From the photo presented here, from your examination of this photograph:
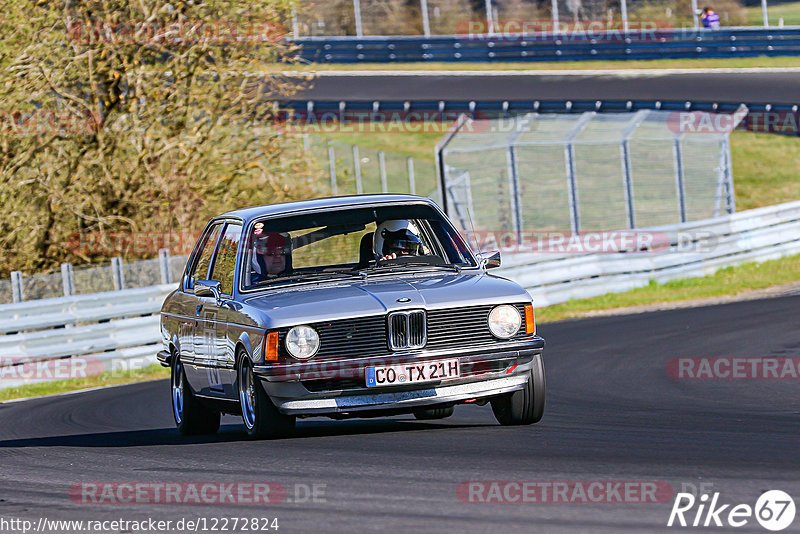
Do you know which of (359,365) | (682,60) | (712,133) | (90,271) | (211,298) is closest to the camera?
(359,365)

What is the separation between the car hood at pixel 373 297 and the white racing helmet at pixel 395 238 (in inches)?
18.9

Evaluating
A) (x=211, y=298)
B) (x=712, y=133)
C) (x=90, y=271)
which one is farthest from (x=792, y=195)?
(x=211, y=298)

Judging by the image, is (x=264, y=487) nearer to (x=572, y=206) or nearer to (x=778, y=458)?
(x=778, y=458)

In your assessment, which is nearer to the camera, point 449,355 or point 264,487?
point 264,487

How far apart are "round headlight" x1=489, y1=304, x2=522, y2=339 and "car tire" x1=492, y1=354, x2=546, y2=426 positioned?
31cm

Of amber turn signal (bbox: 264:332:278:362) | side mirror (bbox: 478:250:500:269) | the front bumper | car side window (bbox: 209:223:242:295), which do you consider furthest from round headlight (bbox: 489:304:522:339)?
car side window (bbox: 209:223:242:295)

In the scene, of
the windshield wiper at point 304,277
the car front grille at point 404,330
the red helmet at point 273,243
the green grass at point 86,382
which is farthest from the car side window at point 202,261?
the green grass at point 86,382

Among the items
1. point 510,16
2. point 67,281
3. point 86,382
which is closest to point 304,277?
point 86,382

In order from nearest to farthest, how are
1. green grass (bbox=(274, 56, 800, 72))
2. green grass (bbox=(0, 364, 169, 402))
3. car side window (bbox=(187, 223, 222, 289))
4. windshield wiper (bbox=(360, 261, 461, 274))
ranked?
windshield wiper (bbox=(360, 261, 461, 274))
car side window (bbox=(187, 223, 222, 289))
green grass (bbox=(0, 364, 169, 402))
green grass (bbox=(274, 56, 800, 72))

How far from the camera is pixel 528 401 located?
8.61 metres

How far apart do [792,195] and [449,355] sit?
24.5m

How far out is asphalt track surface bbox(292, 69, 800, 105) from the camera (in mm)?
34719

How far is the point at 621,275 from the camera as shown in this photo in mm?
21875

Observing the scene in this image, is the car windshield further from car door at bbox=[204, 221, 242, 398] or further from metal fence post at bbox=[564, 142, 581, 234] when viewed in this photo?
metal fence post at bbox=[564, 142, 581, 234]
